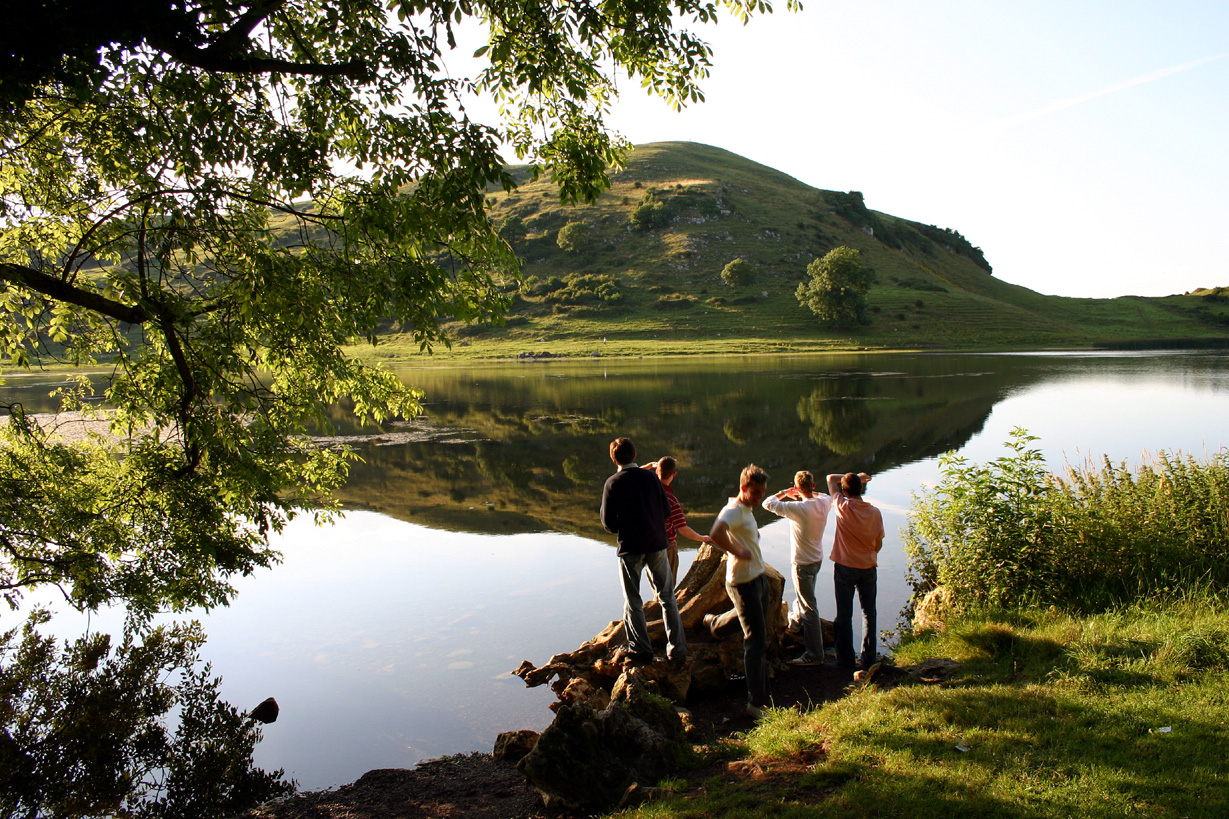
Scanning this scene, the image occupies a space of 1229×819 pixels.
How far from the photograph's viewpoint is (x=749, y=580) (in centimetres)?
774

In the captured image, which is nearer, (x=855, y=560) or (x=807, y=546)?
(x=855, y=560)

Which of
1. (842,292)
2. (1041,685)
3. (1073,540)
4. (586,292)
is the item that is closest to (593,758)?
(1041,685)

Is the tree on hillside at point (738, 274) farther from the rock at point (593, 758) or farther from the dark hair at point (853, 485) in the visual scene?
the rock at point (593, 758)

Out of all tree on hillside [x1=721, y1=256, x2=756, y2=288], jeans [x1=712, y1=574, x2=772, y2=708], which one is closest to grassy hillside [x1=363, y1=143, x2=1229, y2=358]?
tree on hillside [x1=721, y1=256, x2=756, y2=288]

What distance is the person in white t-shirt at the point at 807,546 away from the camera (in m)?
9.04

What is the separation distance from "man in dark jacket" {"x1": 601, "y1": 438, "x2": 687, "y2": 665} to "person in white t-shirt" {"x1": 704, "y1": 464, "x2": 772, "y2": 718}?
941 mm

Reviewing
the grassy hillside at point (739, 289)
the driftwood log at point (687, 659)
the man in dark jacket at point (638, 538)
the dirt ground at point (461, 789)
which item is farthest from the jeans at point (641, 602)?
the grassy hillside at point (739, 289)

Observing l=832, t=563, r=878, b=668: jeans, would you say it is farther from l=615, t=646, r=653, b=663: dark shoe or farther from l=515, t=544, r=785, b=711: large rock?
l=615, t=646, r=653, b=663: dark shoe

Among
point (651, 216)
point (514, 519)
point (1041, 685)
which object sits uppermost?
point (651, 216)

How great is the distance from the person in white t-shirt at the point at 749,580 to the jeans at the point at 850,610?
4.11 ft

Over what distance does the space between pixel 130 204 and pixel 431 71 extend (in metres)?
2.96

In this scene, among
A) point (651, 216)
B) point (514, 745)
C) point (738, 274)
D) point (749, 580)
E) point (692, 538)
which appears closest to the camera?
point (514, 745)

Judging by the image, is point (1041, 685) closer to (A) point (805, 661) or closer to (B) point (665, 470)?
(A) point (805, 661)

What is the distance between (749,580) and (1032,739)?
286 cm
